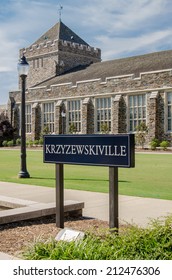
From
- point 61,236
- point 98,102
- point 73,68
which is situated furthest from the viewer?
point 73,68

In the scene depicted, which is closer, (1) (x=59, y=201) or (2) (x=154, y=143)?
(1) (x=59, y=201)

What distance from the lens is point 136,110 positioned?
38.2 m

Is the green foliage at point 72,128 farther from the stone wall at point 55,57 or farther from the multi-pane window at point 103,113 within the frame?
the stone wall at point 55,57

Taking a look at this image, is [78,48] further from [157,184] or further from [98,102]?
[157,184]

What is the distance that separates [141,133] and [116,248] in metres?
32.1

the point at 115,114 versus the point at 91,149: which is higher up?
the point at 115,114

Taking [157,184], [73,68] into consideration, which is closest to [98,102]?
[73,68]

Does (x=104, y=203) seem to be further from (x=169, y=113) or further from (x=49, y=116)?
(x=49, y=116)

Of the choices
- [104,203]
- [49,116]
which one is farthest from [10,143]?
[104,203]

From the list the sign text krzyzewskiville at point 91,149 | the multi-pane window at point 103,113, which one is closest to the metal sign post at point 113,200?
the sign text krzyzewskiville at point 91,149

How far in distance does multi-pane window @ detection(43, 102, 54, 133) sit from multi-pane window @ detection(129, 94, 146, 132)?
10.9 metres

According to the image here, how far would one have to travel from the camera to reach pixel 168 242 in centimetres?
440

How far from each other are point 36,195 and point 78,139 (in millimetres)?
4259

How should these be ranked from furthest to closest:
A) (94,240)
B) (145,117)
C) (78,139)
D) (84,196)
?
(145,117)
(84,196)
(78,139)
(94,240)
